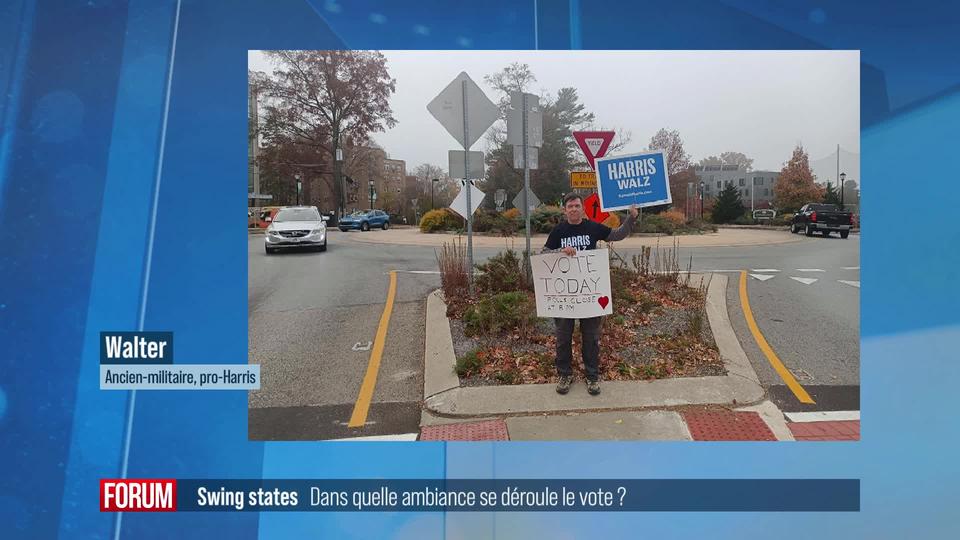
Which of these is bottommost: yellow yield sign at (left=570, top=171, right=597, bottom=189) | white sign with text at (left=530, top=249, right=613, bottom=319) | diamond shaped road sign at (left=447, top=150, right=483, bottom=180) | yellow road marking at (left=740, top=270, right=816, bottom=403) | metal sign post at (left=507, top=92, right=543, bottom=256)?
yellow road marking at (left=740, top=270, right=816, bottom=403)

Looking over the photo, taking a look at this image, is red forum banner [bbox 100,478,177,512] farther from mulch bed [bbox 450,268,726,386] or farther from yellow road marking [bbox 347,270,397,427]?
mulch bed [bbox 450,268,726,386]

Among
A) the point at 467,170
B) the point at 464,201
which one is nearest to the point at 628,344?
the point at 464,201

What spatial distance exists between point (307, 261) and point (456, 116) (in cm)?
149

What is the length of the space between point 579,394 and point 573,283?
770 millimetres

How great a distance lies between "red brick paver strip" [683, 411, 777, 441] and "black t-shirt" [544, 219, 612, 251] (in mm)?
1259

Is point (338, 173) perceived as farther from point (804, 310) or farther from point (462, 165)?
point (804, 310)

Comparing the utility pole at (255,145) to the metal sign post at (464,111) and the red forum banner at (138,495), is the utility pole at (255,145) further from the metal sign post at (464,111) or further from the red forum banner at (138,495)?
the red forum banner at (138,495)

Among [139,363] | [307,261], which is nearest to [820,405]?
[307,261]

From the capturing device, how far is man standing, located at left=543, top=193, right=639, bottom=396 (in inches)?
128

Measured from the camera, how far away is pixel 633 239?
3.61m

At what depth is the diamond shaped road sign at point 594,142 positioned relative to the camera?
2945 mm

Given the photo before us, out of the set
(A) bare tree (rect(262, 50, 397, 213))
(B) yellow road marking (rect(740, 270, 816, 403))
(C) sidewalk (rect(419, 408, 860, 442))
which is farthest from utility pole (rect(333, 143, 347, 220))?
(B) yellow road marking (rect(740, 270, 816, 403))

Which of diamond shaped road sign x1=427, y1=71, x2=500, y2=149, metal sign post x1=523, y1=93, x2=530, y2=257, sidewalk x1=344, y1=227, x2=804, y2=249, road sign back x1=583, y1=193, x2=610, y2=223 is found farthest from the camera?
sidewalk x1=344, y1=227, x2=804, y2=249
